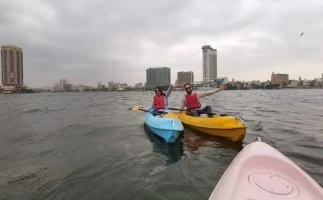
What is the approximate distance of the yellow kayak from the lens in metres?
8.06

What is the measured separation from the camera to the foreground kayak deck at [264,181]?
301 cm

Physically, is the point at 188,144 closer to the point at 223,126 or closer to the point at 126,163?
the point at 223,126

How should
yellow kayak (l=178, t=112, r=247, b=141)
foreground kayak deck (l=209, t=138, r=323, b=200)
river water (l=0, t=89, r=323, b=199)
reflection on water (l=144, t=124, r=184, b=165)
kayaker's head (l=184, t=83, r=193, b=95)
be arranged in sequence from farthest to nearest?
1. kayaker's head (l=184, t=83, r=193, b=95)
2. yellow kayak (l=178, t=112, r=247, b=141)
3. reflection on water (l=144, t=124, r=184, b=165)
4. river water (l=0, t=89, r=323, b=199)
5. foreground kayak deck (l=209, t=138, r=323, b=200)

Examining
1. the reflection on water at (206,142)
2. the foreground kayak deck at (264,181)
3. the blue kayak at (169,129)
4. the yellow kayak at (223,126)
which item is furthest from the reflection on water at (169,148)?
the foreground kayak deck at (264,181)

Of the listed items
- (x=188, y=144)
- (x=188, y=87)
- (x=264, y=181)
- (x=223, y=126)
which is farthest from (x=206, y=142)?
(x=264, y=181)

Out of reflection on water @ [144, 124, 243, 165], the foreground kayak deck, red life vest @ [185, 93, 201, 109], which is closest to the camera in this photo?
the foreground kayak deck

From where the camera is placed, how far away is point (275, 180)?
340 cm

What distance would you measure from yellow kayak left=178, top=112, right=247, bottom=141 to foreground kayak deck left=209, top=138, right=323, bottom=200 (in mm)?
3908

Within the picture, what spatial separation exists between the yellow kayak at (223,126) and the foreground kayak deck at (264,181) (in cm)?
391

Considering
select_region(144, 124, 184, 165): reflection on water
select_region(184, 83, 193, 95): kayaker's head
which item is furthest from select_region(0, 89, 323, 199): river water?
select_region(184, 83, 193, 95): kayaker's head

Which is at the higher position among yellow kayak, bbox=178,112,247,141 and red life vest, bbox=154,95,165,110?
red life vest, bbox=154,95,165,110

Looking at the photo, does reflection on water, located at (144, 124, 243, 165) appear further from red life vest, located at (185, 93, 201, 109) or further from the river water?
red life vest, located at (185, 93, 201, 109)

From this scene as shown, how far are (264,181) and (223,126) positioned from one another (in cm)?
505

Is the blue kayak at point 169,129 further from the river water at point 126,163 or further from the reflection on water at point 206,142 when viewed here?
the reflection on water at point 206,142
